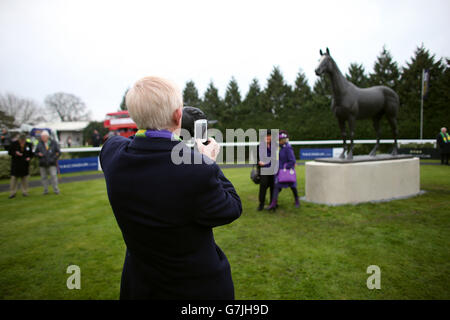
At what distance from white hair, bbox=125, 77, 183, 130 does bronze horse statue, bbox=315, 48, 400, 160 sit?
240 inches

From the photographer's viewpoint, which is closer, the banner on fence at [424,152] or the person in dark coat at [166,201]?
the person in dark coat at [166,201]

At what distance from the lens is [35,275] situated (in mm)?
3648

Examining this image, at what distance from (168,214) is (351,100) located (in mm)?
6993

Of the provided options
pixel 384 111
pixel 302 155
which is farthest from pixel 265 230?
pixel 302 155

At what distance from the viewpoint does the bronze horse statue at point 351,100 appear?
6.70 meters

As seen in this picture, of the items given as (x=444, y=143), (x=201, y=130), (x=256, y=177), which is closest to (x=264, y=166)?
(x=256, y=177)

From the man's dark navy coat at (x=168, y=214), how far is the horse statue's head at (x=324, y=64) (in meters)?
6.13

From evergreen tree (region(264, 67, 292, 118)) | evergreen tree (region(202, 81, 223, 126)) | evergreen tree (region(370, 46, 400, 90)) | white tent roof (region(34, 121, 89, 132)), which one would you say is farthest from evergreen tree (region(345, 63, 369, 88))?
white tent roof (region(34, 121, 89, 132))

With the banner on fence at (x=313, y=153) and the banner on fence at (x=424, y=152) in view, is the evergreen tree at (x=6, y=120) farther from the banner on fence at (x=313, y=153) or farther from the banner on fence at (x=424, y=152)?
the banner on fence at (x=424, y=152)

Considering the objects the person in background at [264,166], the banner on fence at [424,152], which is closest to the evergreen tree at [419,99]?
the banner on fence at [424,152]

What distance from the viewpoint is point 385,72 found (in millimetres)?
33062

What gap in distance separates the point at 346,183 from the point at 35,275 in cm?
646
